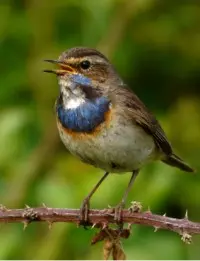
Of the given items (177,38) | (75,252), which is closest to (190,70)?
(177,38)

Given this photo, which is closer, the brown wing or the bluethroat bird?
the bluethroat bird

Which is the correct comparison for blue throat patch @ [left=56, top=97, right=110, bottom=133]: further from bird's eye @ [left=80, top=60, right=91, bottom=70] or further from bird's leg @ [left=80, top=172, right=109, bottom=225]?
bird's leg @ [left=80, top=172, right=109, bottom=225]

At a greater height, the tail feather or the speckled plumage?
the speckled plumage

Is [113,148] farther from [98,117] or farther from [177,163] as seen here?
[177,163]

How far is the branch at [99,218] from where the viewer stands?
13.0ft

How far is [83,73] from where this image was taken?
5.43 meters

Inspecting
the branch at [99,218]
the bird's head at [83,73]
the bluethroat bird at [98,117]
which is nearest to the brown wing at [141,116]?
the bluethroat bird at [98,117]

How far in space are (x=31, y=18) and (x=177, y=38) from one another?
1374 millimetres

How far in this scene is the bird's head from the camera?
17.3 feet

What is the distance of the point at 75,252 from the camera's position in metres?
6.14

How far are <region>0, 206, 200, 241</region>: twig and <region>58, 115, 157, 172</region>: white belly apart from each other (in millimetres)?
866

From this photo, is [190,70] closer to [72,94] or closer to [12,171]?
[12,171]

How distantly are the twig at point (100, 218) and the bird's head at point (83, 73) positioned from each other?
117cm

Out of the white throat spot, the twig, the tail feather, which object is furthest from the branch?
the tail feather
